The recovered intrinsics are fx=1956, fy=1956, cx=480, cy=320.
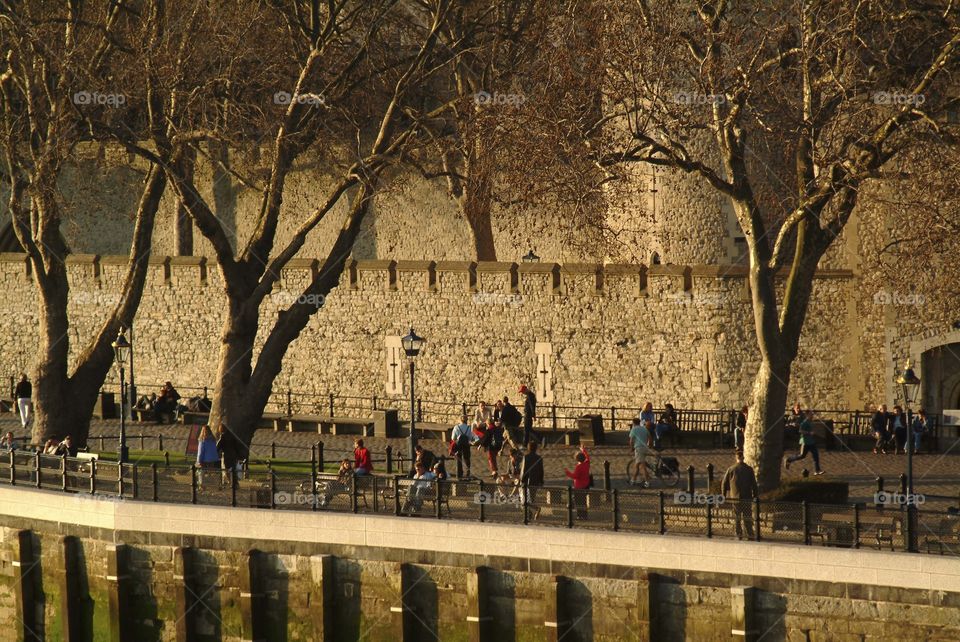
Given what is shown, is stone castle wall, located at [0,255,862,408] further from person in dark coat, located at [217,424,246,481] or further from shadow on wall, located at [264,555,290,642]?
shadow on wall, located at [264,555,290,642]

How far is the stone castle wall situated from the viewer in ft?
115

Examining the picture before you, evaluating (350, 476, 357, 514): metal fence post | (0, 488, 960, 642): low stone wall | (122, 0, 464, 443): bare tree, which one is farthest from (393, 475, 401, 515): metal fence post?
(122, 0, 464, 443): bare tree

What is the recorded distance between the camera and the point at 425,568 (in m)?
23.8

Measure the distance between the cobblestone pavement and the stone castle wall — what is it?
2329mm

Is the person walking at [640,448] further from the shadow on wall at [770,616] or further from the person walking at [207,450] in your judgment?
the shadow on wall at [770,616]

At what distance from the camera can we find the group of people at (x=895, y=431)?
32.0 meters

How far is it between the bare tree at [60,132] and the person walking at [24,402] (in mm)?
5343

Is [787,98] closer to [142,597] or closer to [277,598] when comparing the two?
[277,598]

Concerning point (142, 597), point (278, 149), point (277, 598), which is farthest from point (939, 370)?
point (142, 597)

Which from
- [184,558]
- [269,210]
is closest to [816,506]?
[184,558]

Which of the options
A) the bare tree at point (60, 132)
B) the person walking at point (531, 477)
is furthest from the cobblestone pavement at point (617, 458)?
the person walking at point (531, 477)

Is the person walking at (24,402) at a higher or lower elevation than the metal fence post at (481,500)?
higher

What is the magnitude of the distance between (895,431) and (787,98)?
8.10 metres

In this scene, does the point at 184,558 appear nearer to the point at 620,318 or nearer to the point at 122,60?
the point at 122,60
